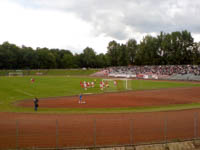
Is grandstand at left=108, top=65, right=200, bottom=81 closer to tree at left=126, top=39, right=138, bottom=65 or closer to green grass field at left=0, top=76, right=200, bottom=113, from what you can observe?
green grass field at left=0, top=76, right=200, bottom=113

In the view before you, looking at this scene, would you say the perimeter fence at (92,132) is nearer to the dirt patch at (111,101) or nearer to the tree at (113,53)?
the dirt patch at (111,101)

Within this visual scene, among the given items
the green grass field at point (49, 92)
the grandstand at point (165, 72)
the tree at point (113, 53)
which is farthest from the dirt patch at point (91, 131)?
the tree at point (113, 53)

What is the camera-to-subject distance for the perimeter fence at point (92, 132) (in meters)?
13.3

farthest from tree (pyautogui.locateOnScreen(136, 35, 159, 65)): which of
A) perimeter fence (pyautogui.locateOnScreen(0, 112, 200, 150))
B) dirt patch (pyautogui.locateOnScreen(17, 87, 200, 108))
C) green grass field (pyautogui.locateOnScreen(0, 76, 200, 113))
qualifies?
perimeter fence (pyautogui.locateOnScreen(0, 112, 200, 150))

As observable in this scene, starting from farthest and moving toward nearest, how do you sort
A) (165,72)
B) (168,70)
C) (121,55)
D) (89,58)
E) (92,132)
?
1. (89,58)
2. (121,55)
3. (168,70)
4. (165,72)
5. (92,132)

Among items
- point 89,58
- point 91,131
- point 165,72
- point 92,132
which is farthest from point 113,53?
point 92,132

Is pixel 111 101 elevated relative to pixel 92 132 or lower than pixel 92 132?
lower

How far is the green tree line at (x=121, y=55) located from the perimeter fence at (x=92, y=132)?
7496 cm

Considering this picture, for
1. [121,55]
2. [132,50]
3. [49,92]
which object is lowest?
[49,92]

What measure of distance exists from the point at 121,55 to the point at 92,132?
95.0 metres

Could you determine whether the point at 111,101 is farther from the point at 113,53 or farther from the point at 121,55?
the point at 113,53

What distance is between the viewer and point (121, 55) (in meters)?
108

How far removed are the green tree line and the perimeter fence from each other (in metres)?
75.0

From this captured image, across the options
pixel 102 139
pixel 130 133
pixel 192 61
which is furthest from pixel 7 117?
pixel 192 61
